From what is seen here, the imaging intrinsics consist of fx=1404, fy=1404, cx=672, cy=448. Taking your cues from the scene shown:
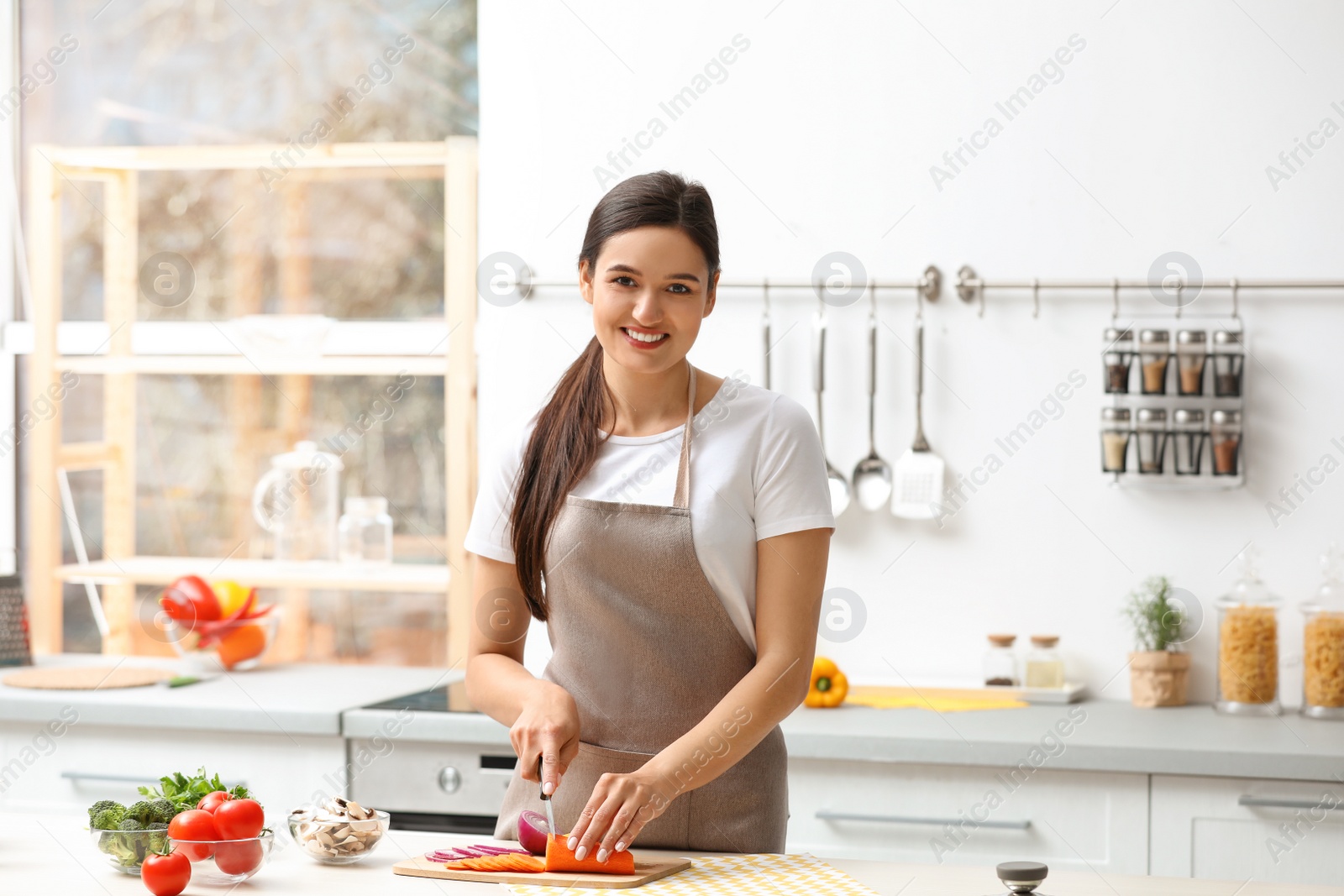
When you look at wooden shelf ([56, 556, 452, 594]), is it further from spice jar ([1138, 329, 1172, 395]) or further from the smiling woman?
spice jar ([1138, 329, 1172, 395])

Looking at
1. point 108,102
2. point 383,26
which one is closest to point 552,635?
point 383,26

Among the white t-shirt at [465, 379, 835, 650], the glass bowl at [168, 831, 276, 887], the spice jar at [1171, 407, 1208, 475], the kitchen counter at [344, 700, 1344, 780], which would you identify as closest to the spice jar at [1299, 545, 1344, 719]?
the kitchen counter at [344, 700, 1344, 780]

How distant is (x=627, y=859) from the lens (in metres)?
1.25

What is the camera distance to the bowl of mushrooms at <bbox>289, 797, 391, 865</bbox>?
4.26ft

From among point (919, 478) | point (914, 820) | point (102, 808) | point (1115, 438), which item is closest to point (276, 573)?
point (919, 478)

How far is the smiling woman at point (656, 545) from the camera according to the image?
1378 millimetres

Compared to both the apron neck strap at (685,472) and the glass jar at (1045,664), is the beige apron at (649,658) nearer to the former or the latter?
the apron neck strap at (685,472)

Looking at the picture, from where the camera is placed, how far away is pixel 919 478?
2.38 meters

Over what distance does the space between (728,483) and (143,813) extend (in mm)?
632

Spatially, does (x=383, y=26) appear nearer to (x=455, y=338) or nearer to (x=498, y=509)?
(x=455, y=338)

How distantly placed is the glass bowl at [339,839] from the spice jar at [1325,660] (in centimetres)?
151

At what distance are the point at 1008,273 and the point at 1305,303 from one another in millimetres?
470

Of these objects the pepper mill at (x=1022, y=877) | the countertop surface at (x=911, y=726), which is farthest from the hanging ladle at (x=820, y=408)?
the pepper mill at (x=1022, y=877)

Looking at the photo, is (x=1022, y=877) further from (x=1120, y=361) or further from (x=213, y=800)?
(x=1120, y=361)
